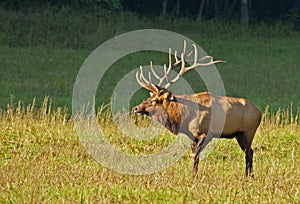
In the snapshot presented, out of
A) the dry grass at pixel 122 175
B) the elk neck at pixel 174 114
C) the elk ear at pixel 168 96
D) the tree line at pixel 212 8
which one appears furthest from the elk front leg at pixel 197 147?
the tree line at pixel 212 8

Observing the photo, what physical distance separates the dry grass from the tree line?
2041 centimetres

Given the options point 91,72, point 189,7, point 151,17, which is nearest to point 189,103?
point 91,72

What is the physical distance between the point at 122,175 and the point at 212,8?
3008 cm

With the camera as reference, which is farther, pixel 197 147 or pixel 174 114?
pixel 174 114

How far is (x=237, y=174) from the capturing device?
9.93 metres

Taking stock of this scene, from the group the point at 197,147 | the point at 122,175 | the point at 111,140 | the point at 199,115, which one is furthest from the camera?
the point at 111,140

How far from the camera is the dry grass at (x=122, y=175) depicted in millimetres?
8109

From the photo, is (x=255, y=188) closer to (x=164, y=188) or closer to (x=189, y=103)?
(x=164, y=188)

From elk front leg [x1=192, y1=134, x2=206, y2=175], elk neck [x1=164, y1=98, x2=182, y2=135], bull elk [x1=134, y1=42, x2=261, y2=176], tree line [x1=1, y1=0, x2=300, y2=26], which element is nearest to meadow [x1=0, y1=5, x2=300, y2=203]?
elk front leg [x1=192, y1=134, x2=206, y2=175]

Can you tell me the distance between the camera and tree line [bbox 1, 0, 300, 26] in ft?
110

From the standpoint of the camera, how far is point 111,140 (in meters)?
12.3

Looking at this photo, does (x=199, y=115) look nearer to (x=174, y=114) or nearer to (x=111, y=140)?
(x=174, y=114)

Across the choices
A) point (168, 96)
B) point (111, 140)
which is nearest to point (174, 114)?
point (168, 96)

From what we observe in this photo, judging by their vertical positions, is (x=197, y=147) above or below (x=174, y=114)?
below
